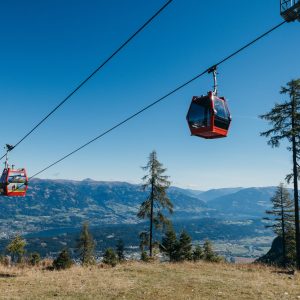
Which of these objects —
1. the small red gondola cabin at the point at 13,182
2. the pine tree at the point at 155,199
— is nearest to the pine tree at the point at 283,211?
the pine tree at the point at 155,199

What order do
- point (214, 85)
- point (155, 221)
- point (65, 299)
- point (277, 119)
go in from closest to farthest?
1. point (214, 85)
2. point (65, 299)
3. point (277, 119)
4. point (155, 221)

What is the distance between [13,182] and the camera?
906 inches

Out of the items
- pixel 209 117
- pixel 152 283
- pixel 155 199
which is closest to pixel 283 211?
pixel 155 199

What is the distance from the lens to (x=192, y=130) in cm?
1432

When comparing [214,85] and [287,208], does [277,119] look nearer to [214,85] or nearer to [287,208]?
[214,85]

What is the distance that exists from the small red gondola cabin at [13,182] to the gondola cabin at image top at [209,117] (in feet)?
44.8

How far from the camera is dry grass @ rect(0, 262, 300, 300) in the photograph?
14.8 metres

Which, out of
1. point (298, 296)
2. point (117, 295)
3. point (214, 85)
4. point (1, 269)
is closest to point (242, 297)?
point (298, 296)

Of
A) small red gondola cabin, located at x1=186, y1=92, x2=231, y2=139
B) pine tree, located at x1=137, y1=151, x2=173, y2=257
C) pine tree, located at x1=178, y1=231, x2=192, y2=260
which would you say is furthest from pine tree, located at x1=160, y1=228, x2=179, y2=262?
small red gondola cabin, located at x1=186, y1=92, x2=231, y2=139

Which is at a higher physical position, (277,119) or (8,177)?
(277,119)

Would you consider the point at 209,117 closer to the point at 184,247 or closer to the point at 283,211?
the point at 283,211

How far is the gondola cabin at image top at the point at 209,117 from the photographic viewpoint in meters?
13.5

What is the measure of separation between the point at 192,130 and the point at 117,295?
758 centimetres

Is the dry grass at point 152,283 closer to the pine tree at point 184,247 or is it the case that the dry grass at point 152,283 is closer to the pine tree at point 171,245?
the pine tree at point 171,245
